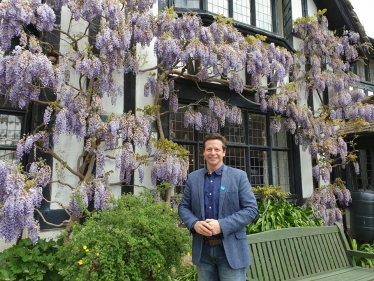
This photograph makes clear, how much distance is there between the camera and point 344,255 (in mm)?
4191

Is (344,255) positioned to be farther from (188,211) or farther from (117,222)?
(117,222)

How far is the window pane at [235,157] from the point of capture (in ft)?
21.6

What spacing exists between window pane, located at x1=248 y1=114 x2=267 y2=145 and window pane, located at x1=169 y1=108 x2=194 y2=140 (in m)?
1.64

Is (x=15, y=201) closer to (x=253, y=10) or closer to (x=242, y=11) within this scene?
(x=242, y=11)

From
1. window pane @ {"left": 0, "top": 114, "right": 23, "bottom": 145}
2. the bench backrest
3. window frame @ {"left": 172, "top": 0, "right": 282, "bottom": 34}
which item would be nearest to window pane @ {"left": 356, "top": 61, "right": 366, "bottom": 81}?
window frame @ {"left": 172, "top": 0, "right": 282, "bottom": 34}

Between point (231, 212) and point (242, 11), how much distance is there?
5987 mm

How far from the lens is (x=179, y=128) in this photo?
602cm

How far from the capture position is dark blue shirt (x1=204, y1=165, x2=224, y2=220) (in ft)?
8.25

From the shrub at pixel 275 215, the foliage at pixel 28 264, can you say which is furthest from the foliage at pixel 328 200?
the foliage at pixel 28 264

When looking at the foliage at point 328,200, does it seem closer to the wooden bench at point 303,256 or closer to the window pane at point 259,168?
the window pane at point 259,168

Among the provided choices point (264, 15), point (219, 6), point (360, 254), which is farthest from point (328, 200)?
point (219, 6)

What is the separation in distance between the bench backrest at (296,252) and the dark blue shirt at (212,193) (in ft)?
3.62

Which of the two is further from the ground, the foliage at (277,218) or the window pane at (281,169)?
the window pane at (281,169)

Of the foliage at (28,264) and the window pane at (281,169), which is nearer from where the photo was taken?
the foliage at (28,264)
